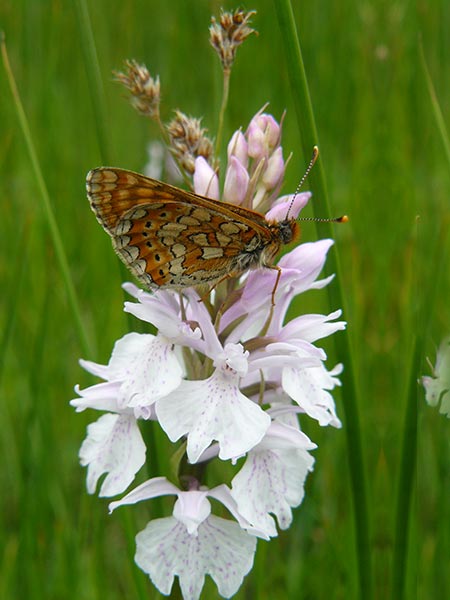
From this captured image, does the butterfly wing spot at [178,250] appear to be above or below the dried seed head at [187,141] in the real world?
below

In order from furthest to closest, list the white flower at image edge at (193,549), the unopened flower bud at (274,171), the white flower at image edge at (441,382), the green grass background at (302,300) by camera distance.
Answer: the green grass background at (302,300)
the unopened flower bud at (274,171)
the white flower at image edge at (193,549)
the white flower at image edge at (441,382)

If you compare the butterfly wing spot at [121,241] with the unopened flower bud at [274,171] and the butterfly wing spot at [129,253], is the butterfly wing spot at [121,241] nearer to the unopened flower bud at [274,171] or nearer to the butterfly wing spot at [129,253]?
the butterfly wing spot at [129,253]

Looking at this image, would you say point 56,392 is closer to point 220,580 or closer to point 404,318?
point 404,318

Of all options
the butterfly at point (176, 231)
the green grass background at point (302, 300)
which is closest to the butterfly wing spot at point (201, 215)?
the butterfly at point (176, 231)

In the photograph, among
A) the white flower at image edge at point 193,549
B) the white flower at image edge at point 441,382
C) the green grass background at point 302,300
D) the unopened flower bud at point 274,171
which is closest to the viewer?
the white flower at image edge at point 441,382

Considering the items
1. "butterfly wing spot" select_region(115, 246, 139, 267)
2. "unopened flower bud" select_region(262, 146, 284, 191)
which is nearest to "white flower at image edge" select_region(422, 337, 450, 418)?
"unopened flower bud" select_region(262, 146, 284, 191)

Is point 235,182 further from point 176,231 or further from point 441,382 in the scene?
point 441,382
